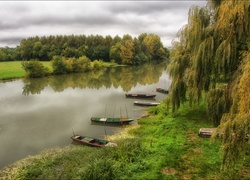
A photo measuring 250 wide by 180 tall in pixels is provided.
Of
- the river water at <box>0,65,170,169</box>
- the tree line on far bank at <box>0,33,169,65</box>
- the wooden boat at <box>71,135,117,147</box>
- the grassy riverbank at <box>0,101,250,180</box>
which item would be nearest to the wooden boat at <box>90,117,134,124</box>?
the river water at <box>0,65,170,169</box>

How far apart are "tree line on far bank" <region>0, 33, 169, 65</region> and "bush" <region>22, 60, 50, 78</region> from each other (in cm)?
2943

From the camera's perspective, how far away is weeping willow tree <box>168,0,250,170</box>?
7551 millimetres

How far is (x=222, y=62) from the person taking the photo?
1273cm

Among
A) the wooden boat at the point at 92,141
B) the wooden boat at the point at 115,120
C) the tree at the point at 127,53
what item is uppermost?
the tree at the point at 127,53

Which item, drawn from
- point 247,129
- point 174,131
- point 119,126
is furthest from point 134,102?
point 247,129

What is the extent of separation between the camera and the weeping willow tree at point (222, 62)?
24.8 feet

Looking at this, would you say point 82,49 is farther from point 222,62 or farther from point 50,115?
point 222,62

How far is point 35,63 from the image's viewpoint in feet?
185

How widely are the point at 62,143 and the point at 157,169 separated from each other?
9790 millimetres

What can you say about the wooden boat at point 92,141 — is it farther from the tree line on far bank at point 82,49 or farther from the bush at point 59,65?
the tree line on far bank at point 82,49

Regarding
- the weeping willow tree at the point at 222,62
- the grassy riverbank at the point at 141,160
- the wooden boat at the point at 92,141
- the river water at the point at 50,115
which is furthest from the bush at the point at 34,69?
the weeping willow tree at the point at 222,62

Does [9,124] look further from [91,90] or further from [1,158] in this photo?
[91,90]

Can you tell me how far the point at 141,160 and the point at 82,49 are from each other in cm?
8357

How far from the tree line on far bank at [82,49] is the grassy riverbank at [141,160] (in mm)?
74835
